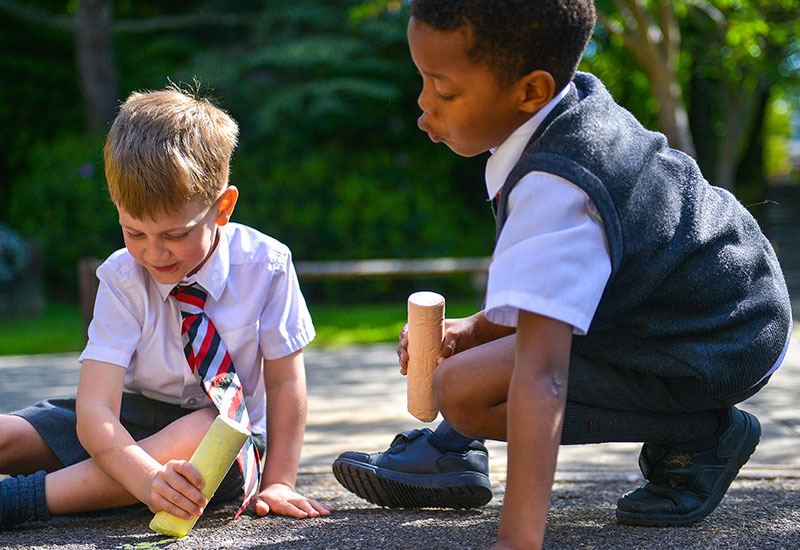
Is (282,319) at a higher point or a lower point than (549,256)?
lower

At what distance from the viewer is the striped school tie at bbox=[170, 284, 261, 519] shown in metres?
2.14

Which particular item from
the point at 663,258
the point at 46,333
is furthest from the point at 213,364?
the point at 46,333

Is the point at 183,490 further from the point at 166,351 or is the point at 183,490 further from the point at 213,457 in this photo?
the point at 166,351

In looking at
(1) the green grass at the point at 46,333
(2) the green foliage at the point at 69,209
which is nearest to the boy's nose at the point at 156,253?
(1) the green grass at the point at 46,333

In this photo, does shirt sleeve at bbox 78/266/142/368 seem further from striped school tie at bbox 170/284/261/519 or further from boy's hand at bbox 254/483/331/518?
boy's hand at bbox 254/483/331/518

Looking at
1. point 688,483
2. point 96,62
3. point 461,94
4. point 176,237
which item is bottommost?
point 688,483

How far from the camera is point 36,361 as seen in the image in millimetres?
5688

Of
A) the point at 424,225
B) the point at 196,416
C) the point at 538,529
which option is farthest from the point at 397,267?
the point at 538,529

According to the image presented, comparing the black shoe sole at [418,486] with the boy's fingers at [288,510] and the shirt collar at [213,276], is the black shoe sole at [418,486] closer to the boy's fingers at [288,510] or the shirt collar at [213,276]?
the boy's fingers at [288,510]

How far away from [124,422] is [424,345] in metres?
0.81

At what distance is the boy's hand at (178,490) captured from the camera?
75.3 inches

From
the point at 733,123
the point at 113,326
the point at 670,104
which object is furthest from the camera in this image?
the point at 733,123

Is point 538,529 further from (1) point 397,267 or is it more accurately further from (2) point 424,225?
(2) point 424,225

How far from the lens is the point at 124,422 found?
2295 millimetres
